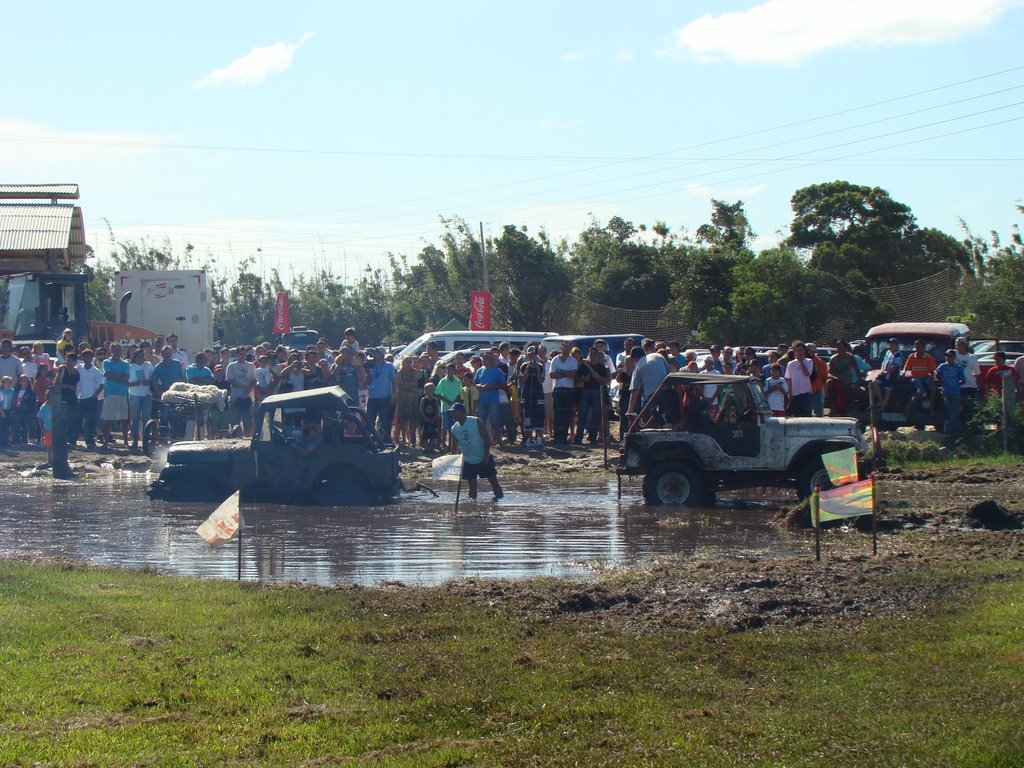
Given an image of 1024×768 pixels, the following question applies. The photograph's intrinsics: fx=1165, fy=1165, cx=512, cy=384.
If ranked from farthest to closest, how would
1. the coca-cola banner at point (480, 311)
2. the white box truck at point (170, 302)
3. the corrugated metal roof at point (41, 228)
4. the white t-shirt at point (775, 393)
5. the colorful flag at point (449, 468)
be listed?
the coca-cola banner at point (480, 311) → the white box truck at point (170, 302) → the corrugated metal roof at point (41, 228) → the white t-shirt at point (775, 393) → the colorful flag at point (449, 468)

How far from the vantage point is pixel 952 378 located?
67.0 feet

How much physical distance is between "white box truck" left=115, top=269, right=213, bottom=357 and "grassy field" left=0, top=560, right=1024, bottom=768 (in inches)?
1075

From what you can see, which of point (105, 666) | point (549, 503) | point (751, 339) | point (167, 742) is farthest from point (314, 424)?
point (751, 339)

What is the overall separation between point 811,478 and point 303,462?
6.68 meters

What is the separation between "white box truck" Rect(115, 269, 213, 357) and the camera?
116 ft

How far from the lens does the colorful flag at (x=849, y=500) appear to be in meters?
10.2

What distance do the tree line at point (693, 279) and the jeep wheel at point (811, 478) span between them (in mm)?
26705

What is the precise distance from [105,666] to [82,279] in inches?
908

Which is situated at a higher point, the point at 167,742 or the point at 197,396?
the point at 197,396

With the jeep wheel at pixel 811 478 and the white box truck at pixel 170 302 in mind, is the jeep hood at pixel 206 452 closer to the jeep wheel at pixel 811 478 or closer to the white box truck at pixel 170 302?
the jeep wheel at pixel 811 478

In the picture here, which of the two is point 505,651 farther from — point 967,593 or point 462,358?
point 462,358

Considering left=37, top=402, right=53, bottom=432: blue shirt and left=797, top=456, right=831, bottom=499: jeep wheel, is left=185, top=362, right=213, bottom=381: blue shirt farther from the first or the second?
left=797, top=456, right=831, bottom=499: jeep wheel

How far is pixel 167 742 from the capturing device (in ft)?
19.6

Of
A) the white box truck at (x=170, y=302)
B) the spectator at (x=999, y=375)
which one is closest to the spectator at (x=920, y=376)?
the spectator at (x=999, y=375)
